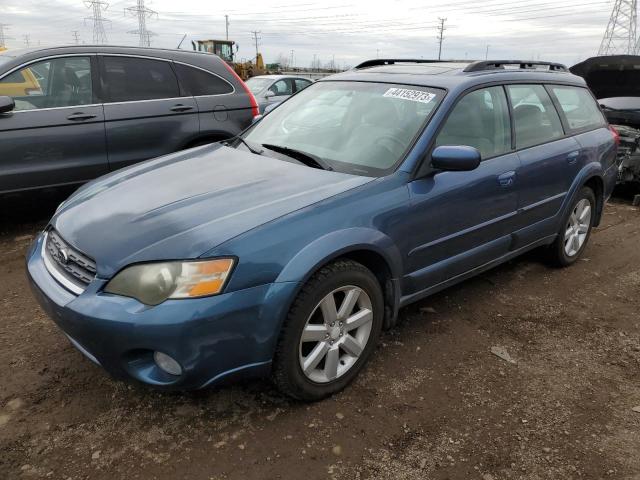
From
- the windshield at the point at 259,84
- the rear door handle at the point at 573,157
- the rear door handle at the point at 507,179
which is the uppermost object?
the windshield at the point at 259,84

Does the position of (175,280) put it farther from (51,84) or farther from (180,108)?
(180,108)

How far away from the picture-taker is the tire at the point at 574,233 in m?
4.27

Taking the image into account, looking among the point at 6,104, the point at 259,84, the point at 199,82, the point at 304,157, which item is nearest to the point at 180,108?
the point at 199,82

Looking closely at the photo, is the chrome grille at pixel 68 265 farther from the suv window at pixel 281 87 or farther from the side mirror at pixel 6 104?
the suv window at pixel 281 87

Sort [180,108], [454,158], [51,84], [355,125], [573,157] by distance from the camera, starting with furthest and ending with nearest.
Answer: [180,108] → [51,84] → [573,157] → [355,125] → [454,158]

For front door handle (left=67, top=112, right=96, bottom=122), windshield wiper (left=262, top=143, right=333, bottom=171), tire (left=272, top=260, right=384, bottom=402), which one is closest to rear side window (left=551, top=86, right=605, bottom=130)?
windshield wiper (left=262, top=143, right=333, bottom=171)

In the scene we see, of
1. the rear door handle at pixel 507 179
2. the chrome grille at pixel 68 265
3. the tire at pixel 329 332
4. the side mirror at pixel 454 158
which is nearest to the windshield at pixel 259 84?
the rear door handle at pixel 507 179

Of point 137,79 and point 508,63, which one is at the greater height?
point 508,63

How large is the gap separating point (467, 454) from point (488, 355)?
3.00ft

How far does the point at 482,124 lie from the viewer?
335cm

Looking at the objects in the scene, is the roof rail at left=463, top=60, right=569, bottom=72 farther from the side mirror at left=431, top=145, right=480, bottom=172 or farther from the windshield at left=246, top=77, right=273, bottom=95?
the windshield at left=246, top=77, right=273, bottom=95

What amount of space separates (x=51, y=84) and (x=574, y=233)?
478cm

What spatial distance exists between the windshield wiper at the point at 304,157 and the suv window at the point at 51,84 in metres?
2.49

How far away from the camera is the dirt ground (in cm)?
223
